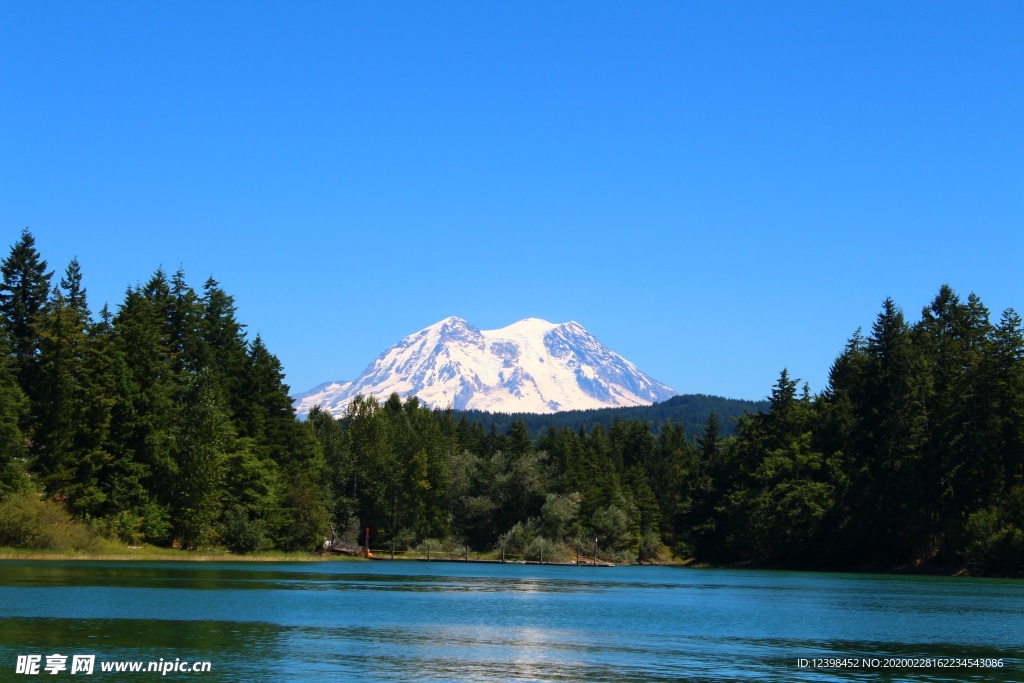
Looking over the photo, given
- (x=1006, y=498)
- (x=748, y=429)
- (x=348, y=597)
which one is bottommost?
(x=348, y=597)

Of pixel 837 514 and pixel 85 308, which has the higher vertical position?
pixel 85 308

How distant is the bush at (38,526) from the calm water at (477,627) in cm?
332

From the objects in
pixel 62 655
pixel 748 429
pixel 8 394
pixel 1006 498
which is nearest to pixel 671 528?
pixel 748 429

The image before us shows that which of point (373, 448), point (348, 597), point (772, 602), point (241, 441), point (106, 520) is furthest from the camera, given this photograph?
point (373, 448)

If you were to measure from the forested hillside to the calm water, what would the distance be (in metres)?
14.7

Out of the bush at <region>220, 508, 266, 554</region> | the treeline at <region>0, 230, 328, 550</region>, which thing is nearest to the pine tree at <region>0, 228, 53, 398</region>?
the treeline at <region>0, 230, 328, 550</region>

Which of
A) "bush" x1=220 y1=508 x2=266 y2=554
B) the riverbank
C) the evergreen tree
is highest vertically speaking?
the evergreen tree

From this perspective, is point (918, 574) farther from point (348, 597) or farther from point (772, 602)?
point (348, 597)

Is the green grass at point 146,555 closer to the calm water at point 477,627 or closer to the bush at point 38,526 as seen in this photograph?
the bush at point 38,526

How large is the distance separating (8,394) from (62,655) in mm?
52998

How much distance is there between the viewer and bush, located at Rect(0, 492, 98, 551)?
78500 mm

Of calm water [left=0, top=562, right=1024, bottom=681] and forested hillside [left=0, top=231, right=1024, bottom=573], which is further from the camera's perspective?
forested hillside [left=0, top=231, right=1024, bottom=573]

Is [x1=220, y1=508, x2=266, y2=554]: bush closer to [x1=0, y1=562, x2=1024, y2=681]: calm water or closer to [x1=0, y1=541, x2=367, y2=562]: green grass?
[x1=0, y1=541, x2=367, y2=562]: green grass

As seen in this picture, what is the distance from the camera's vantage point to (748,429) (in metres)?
142
